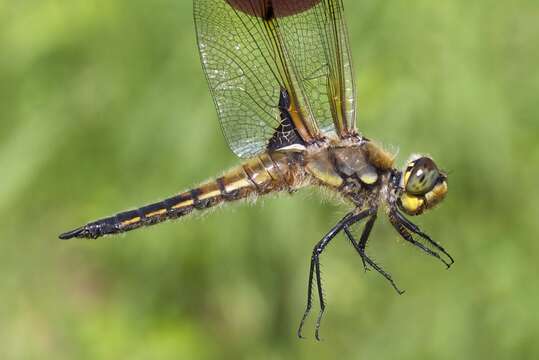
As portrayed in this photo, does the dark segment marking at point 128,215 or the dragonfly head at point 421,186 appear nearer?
the dragonfly head at point 421,186

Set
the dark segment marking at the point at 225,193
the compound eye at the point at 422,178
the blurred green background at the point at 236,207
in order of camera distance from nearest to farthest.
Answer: the compound eye at the point at 422,178
the dark segment marking at the point at 225,193
the blurred green background at the point at 236,207

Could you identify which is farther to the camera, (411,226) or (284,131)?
(284,131)

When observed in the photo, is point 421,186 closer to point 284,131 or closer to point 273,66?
point 284,131

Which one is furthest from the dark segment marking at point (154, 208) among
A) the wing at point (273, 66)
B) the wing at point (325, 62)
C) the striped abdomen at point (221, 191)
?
the wing at point (325, 62)

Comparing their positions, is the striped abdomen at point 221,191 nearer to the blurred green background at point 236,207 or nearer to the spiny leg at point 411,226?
the spiny leg at point 411,226

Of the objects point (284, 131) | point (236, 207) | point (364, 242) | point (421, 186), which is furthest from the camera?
point (236, 207)

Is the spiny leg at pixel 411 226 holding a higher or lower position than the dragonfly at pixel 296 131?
lower

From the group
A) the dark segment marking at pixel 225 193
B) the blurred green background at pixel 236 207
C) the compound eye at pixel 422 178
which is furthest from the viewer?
the blurred green background at pixel 236 207

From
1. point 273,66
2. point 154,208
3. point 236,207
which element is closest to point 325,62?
point 273,66
